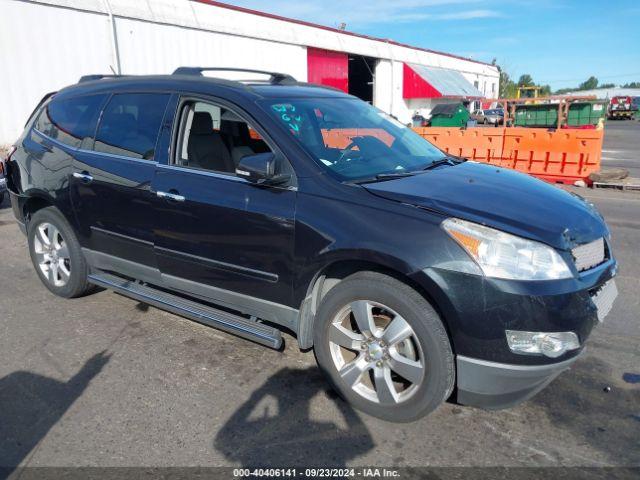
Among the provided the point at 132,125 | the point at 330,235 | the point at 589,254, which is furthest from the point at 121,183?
the point at 589,254

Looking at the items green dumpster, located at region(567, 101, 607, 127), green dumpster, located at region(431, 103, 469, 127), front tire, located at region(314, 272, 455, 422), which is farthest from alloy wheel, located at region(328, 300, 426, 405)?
green dumpster, located at region(431, 103, 469, 127)

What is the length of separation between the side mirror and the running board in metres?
0.94

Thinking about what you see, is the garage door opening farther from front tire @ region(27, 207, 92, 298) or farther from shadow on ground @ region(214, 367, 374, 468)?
shadow on ground @ region(214, 367, 374, 468)

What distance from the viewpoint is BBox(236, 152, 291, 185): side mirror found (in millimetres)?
3027

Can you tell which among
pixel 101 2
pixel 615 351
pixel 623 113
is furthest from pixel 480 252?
pixel 623 113

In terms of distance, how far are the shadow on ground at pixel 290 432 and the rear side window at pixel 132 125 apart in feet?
6.33

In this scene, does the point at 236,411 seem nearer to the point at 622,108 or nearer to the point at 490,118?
the point at 490,118

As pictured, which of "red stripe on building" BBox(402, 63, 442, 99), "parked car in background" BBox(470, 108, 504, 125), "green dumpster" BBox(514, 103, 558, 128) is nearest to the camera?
"green dumpster" BBox(514, 103, 558, 128)

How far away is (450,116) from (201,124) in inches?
A: 1013

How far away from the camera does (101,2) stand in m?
16.1

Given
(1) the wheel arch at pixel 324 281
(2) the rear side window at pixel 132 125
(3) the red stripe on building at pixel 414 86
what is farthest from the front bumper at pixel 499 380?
(3) the red stripe on building at pixel 414 86

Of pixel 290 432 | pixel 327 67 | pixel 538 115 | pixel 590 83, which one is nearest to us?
pixel 290 432

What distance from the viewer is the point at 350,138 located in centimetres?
362

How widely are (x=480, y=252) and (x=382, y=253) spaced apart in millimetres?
488
